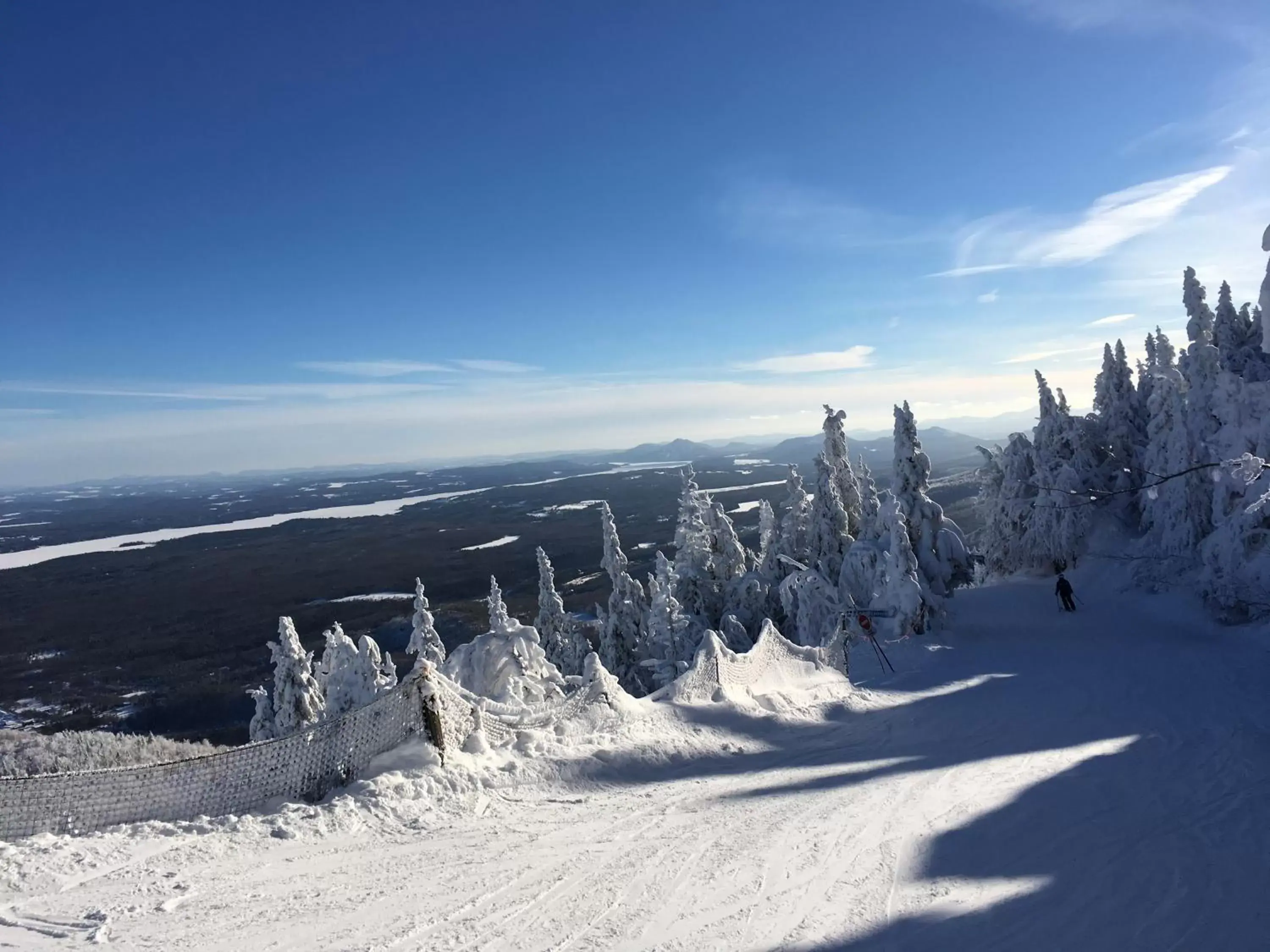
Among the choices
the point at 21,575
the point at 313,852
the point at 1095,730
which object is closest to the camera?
the point at 313,852

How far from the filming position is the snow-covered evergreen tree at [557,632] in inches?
1212

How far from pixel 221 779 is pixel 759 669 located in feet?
29.4

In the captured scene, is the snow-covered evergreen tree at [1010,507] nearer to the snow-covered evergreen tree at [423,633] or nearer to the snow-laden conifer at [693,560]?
the snow-laden conifer at [693,560]

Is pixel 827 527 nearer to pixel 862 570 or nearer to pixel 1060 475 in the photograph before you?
pixel 862 570

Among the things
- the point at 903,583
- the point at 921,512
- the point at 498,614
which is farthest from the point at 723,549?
the point at 498,614

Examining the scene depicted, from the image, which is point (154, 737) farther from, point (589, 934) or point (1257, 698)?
point (1257, 698)

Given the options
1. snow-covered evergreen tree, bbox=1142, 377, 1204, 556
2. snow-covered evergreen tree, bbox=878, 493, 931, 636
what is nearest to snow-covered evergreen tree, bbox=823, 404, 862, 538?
snow-covered evergreen tree, bbox=878, 493, 931, 636

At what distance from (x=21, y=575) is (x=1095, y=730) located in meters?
155

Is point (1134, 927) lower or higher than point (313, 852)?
lower

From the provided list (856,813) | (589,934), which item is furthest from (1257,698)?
(589,934)

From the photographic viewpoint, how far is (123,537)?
169875 mm

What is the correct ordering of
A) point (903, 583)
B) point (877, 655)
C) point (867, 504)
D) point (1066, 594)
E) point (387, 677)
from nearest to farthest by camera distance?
point (877, 655)
point (903, 583)
point (1066, 594)
point (387, 677)
point (867, 504)

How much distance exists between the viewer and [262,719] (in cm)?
2566

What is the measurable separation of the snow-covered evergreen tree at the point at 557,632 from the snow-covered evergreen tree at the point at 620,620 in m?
1.26
